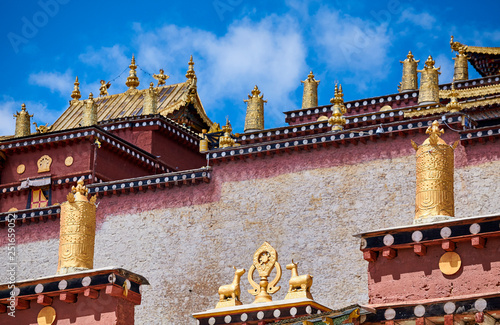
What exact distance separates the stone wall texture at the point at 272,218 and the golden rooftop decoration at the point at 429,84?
380cm

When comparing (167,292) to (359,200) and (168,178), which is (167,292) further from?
(359,200)

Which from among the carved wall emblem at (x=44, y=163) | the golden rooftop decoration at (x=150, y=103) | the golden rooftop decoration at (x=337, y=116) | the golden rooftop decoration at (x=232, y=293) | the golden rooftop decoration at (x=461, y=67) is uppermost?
the golden rooftop decoration at (x=461, y=67)

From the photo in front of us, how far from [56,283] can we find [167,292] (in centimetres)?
698

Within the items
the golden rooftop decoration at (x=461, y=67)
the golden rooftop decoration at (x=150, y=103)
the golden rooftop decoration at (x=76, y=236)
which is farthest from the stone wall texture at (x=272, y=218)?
the golden rooftop decoration at (x=461, y=67)

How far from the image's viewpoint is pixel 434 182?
1534 centimetres

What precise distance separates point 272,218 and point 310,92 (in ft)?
26.6

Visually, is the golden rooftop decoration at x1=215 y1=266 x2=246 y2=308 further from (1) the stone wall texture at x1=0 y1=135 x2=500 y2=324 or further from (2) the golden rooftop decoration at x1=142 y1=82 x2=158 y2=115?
(2) the golden rooftop decoration at x1=142 y1=82 x2=158 y2=115

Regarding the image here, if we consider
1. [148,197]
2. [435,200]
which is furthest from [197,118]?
[435,200]

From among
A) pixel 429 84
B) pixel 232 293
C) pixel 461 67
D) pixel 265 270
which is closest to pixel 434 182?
pixel 265 270

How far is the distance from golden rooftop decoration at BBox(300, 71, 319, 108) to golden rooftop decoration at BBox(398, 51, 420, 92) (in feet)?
7.88

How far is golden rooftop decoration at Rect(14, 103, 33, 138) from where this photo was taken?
32438 mm

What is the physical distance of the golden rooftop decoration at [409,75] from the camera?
29.5 metres

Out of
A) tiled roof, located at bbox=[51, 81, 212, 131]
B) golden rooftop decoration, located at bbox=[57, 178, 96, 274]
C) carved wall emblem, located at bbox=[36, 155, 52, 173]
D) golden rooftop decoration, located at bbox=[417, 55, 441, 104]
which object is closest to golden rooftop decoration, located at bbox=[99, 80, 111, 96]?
tiled roof, located at bbox=[51, 81, 212, 131]

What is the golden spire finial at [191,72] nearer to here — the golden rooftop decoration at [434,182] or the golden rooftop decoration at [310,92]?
the golden rooftop decoration at [310,92]
